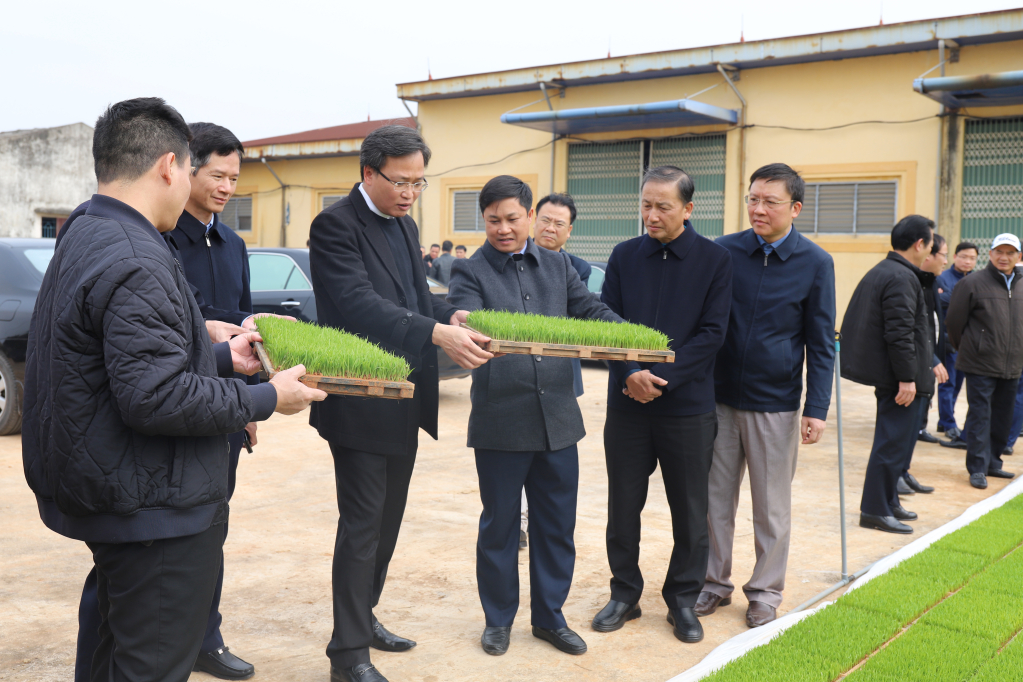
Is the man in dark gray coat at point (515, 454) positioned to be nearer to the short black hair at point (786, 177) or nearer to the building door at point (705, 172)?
the short black hair at point (786, 177)

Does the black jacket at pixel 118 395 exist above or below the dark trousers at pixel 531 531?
above

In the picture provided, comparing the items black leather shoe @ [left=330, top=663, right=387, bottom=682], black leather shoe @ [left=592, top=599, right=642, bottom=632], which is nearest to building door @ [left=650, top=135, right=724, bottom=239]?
black leather shoe @ [left=592, top=599, right=642, bottom=632]

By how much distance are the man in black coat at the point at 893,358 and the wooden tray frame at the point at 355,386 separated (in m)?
4.19

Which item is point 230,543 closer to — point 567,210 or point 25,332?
point 567,210

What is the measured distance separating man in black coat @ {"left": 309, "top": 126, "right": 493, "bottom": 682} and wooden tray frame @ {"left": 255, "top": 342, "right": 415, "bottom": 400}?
57 centimetres

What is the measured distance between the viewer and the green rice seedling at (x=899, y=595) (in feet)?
11.9

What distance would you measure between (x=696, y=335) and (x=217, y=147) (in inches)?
86.4

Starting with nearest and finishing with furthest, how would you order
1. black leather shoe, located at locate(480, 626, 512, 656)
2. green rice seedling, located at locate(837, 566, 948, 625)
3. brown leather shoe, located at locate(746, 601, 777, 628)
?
black leather shoe, located at locate(480, 626, 512, 656) → green rice seedling, located at locate(837, 566, 948, 625) → brown leather shoe, located at locate(746, 601, 777, 628)

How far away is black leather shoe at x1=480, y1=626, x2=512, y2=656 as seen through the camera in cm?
352

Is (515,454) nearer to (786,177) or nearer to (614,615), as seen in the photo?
(614,615)

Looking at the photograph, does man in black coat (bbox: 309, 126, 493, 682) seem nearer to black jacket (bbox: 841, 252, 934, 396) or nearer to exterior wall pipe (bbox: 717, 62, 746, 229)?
black jacket (bbox: 841, 252, 934, 396)

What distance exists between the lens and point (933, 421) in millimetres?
9578

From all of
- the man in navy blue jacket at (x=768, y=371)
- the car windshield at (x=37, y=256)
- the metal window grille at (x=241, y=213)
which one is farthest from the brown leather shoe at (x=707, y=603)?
the metal window grille at (x=241, y=213)

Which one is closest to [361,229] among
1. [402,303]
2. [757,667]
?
[402,303]
